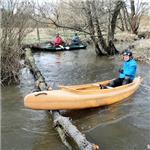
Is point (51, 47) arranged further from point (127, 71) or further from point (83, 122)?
point (83, 122)

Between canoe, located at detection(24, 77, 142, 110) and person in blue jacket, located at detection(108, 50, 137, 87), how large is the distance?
0.59 m

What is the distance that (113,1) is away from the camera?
63.0 ft

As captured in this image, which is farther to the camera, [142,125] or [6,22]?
[6,22]

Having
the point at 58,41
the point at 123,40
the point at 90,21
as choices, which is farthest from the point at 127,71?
the point at 123,40

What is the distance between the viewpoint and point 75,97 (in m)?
8.93

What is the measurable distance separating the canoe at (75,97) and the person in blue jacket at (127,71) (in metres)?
0.59

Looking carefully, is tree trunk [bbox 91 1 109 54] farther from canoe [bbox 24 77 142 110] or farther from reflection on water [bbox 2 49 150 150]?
canoe [bbox 24 77 142 110]

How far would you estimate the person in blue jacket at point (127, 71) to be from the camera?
11.1m

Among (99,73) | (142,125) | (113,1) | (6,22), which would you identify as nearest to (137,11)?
(113,1)

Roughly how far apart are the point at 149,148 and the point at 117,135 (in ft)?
3.03

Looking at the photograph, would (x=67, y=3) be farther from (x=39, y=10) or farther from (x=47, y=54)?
(x=47, y=54)

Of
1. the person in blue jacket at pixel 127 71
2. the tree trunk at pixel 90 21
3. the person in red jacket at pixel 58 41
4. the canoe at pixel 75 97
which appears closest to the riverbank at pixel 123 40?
the person in red jacket at pixel 58 41

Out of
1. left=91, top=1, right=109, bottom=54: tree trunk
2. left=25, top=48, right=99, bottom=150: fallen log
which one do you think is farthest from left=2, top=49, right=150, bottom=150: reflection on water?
left=91, top=1, right=109, bottom=54: tree trunk

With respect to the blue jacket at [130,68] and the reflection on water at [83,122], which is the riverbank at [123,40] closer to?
the reflection on water at [83,122]
